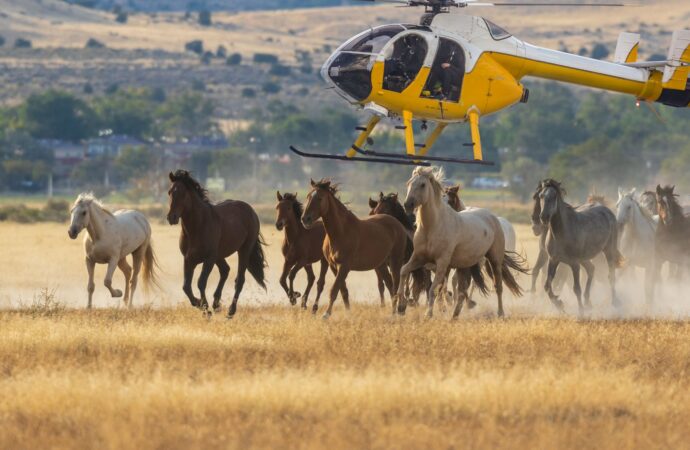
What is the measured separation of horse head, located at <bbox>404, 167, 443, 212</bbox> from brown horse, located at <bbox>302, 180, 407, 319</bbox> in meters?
1.04

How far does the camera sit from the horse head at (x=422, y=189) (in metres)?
19.7

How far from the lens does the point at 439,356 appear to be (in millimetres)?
15930

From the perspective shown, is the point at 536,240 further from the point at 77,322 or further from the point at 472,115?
the point at 77,322

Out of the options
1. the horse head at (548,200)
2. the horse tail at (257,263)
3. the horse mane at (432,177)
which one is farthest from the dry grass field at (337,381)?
the horse head at (548,200)

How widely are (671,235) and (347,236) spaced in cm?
613

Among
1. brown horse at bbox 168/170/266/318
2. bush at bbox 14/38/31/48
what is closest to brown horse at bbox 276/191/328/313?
brown horse at bbox 168/170/266/318

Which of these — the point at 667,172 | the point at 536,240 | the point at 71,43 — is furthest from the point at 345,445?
the point at 71,43

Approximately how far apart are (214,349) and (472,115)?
6815 mm

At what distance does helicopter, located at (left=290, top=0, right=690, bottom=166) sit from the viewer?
20750mm

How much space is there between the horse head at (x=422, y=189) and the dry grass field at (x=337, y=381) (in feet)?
4.78

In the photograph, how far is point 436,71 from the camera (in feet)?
69.2

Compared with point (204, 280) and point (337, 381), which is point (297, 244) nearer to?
point (204, 280)

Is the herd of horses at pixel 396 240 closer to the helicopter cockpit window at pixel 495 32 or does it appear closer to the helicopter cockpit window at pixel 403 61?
the helicopter cockpit window at pixel 403 61

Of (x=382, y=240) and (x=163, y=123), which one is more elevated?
(x=382, y=240)
